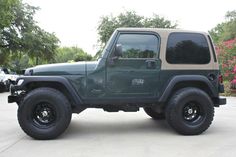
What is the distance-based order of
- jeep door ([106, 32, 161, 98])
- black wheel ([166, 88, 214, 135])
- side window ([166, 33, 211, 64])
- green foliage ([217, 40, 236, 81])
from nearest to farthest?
jeep door ([106, 32, 161, 98]) → black wheel ([166, 88, 214, 135]) → side window ([166, 33, 211, 64]) → green foliage ([217, 40, 236, 81])

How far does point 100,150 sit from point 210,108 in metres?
2.77

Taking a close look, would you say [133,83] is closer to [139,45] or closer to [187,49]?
[139,45]

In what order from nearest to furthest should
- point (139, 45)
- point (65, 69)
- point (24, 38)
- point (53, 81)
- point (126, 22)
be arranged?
1. point (53, 81)
2. point (65, 69)
3. point (139, 45)
4. point (24, 38)
5. point (126, 22)

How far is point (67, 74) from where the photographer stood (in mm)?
8266

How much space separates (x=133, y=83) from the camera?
27.7 ft

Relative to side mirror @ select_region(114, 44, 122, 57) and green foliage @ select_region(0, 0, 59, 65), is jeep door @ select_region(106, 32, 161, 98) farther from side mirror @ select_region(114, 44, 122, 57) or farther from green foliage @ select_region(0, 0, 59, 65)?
green foliage @ select_region(0, 0, 59, 65)

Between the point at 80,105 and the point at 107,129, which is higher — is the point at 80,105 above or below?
above

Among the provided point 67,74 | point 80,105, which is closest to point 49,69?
point 67,74

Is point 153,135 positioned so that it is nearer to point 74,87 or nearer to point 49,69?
point 74,87

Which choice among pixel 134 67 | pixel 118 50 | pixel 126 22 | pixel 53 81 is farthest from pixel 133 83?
pixel 126 22

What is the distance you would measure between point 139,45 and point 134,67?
1.54 feet

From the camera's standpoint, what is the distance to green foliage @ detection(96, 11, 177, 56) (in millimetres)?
37375

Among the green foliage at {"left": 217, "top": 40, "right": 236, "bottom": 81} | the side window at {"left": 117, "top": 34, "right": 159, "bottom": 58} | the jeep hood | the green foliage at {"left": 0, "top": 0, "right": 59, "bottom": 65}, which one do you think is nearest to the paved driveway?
the jeep hood

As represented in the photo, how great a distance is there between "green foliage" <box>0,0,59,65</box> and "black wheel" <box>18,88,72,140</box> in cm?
2688
